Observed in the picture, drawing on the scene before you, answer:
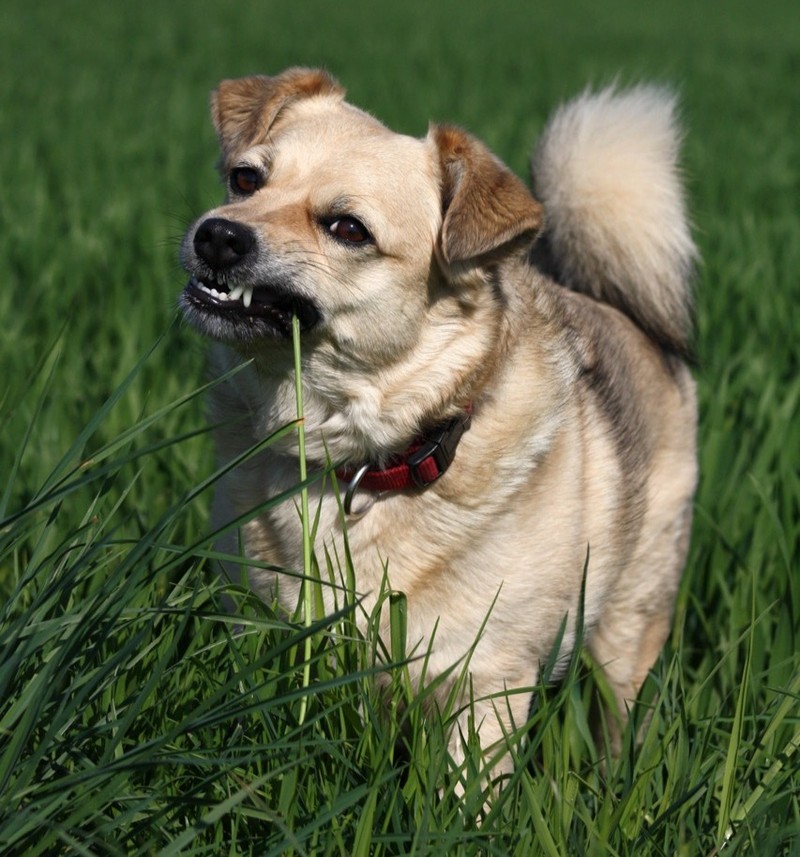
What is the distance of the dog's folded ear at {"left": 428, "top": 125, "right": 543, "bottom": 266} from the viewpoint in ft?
9.57

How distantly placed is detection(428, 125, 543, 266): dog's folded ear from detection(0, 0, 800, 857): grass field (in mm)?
831

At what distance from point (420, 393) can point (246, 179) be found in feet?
2.50

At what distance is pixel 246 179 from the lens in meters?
A: 3.19

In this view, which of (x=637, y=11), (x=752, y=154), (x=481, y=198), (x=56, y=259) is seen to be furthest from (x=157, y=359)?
(x=637, y=11)

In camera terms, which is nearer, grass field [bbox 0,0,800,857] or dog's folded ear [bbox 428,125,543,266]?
grass field [bbox 0,0,800,857]

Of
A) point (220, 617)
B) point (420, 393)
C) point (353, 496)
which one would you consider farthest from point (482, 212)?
point (220, 617)

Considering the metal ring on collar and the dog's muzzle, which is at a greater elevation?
the dog's muzzle

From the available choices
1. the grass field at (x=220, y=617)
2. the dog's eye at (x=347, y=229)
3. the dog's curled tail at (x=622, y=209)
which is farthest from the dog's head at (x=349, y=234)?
the dog's curled tail at (x=622, y=209)

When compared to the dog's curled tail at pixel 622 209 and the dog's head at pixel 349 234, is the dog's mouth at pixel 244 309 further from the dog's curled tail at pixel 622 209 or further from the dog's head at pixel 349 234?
the dog's curled tail at pixel 622 209

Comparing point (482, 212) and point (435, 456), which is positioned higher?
point (482, 212)

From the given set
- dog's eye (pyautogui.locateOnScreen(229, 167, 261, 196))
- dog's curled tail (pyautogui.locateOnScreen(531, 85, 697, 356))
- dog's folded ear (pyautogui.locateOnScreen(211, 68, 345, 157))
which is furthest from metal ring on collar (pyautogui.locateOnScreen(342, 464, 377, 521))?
dog's curled tail (pyautogui.locateOnScreen(531, 85, 697, 356))

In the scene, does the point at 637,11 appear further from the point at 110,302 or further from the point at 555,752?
the point at 555,752

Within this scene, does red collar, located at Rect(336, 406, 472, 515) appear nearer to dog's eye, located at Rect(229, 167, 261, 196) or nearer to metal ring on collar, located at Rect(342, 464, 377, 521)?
metal ring on collar, located at Rect(342, 464, 377, 521)

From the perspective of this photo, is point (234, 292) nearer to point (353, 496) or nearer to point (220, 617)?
point (353, 496)
